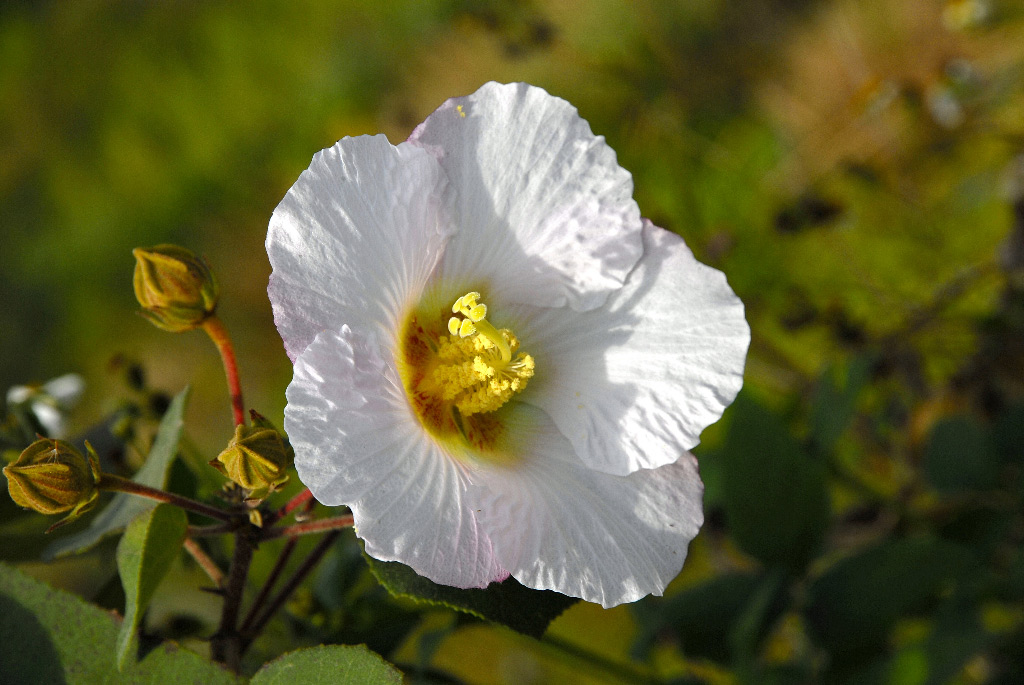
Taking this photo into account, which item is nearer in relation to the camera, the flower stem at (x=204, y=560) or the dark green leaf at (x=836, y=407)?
the flower stem at (x=204, y=560)

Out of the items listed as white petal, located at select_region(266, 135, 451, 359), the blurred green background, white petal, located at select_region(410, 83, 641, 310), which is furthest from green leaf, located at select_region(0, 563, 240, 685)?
white petal, located at select_region(410, 83, 641, 310)

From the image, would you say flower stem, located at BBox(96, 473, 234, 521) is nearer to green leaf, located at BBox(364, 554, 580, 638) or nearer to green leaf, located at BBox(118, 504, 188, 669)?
green leaf, located at BBox(118, 504, 188, 669)

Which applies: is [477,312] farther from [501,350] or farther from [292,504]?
[292,504]

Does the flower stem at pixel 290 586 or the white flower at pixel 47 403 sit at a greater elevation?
the flower stem at pixel 290 586

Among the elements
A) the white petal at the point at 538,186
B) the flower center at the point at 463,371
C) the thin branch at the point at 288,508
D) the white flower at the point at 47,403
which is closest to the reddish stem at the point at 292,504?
the thin branch at the point at 288,508

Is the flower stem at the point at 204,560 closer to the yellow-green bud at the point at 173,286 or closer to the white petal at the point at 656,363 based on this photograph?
the yellow-green bud at the point at 173,286

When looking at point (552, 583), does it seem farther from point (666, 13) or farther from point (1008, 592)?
point (666, 13)

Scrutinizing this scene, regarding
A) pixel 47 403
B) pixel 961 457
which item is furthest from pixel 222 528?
pixel 961 457
